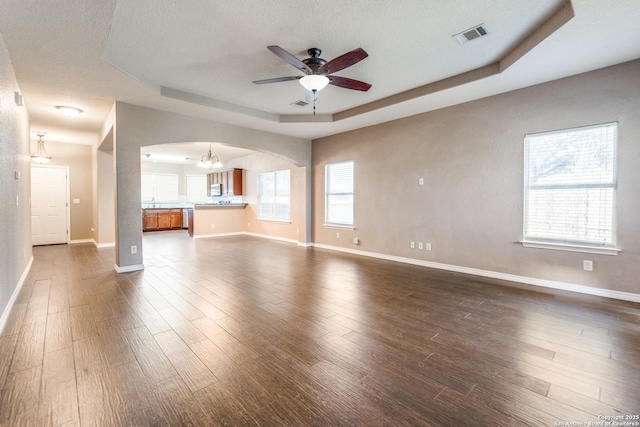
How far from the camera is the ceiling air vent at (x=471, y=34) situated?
286 cm

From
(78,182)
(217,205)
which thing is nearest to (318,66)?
(217,205)

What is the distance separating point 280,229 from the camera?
844cm

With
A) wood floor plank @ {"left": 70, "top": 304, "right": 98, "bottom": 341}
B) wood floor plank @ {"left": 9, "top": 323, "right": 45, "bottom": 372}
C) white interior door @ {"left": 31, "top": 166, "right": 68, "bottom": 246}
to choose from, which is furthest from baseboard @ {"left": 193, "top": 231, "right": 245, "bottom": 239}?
wood floor plank @ {"left": 9, "top": 323, "right": 45, "bottom": 372}

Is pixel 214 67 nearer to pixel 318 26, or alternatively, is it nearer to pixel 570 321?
pixel 318 26

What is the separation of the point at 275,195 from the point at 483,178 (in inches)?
231

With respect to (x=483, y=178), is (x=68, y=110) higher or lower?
higher

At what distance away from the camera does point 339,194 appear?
6.83 meters

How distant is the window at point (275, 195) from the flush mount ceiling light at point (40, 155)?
5317 millimetres

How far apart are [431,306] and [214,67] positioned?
398 centimetres

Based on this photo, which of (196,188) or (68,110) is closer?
(68,110)

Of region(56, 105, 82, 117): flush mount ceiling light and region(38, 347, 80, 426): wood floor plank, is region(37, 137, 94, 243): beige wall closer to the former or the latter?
region(56, 105, 82, 117): flush mount ceiling light

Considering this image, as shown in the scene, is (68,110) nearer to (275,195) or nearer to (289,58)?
Answer: (289,58)

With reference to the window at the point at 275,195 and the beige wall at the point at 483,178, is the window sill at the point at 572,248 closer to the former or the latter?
the beige wall at the point at 483,178

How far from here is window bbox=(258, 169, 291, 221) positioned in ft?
27.4
